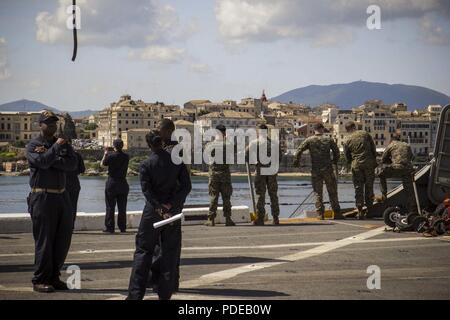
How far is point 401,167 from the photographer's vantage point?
1692 cm

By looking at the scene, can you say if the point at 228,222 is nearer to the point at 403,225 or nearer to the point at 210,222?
the point at 210,222

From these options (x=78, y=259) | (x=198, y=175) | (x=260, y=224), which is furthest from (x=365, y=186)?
(x=198, y=175)

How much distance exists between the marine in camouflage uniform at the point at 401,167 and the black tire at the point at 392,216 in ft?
2.19

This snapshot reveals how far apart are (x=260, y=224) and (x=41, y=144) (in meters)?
8.51

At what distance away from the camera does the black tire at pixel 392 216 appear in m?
16.0

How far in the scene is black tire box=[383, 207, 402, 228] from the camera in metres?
16.0

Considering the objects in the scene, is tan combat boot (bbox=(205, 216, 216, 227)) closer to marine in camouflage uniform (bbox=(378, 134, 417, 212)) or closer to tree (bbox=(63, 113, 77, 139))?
marine in camouflage uniform (bbox=(378, 134, 417, 212))

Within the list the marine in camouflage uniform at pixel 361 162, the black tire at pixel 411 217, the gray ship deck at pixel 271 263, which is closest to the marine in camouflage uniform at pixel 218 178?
the gray ship deck at pixel 271 263

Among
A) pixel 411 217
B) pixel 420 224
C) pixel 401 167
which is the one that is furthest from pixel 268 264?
pixel 401 167

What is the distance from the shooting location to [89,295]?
365 inches

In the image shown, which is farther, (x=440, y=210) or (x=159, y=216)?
(x=440, y=210)

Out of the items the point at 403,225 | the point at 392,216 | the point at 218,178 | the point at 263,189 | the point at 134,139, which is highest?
the point at 218,178

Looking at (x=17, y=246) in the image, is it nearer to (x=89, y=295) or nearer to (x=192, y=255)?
(x=192, y=255)

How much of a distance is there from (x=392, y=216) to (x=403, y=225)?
363 mm
